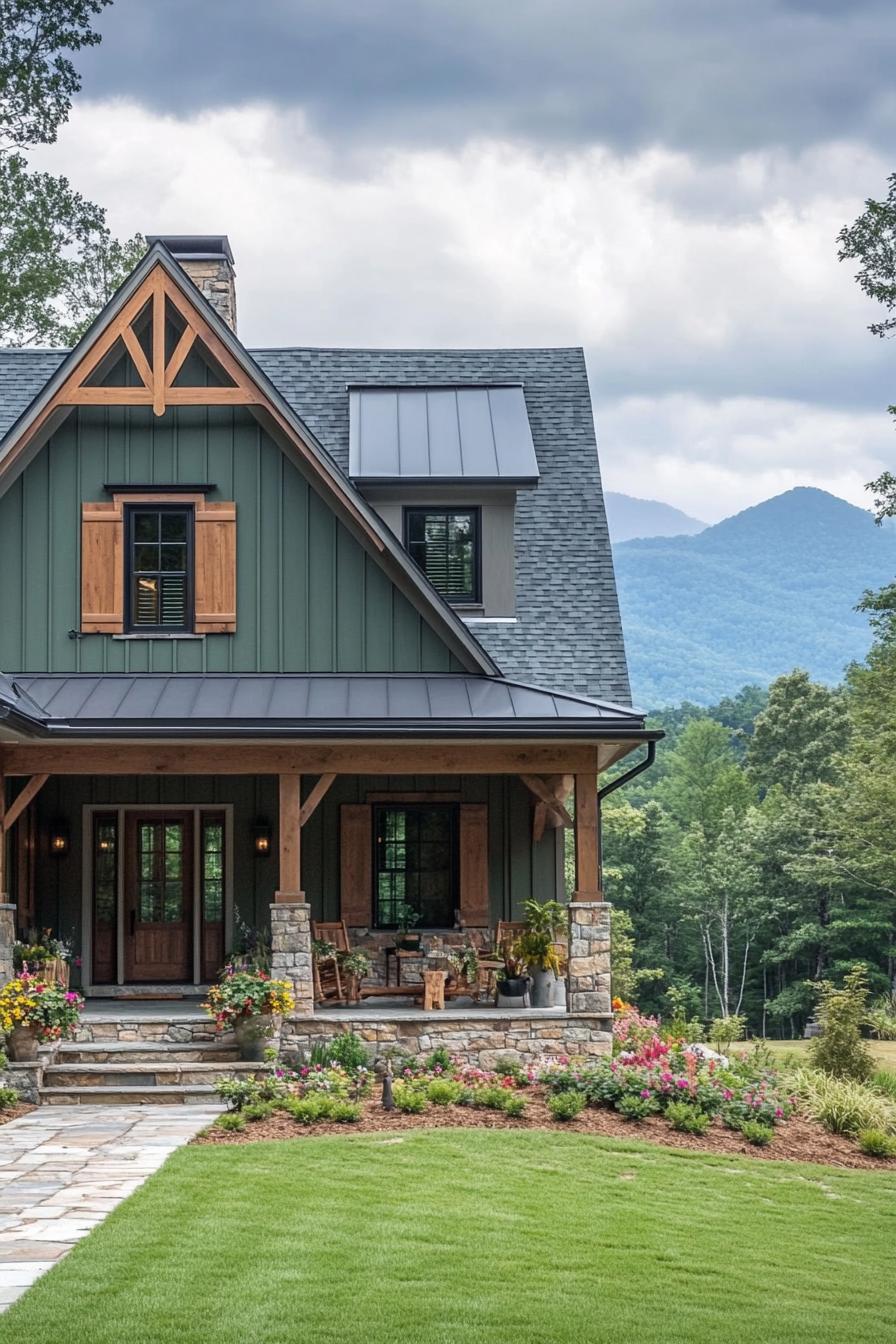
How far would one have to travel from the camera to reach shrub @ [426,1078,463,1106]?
39.1 ft

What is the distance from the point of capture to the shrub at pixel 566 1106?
11391mm

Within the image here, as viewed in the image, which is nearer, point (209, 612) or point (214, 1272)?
point (214, 1272)

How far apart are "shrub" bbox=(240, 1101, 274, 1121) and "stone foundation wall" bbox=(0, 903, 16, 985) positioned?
126 inches

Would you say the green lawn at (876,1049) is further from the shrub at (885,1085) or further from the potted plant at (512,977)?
the potted plant at (512,977)

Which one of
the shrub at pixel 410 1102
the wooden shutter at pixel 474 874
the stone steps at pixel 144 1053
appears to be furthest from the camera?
the wooden shutter at pixel 474 874

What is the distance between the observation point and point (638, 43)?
1714 centimetres

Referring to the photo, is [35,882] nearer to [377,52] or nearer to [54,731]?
[54,731]

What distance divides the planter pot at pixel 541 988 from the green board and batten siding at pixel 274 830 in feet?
6.03

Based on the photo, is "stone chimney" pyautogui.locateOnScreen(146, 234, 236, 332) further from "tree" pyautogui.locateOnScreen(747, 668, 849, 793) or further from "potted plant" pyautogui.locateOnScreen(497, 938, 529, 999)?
"tree" pyautogui.locateOnScreen(747, 668, 849, 793)

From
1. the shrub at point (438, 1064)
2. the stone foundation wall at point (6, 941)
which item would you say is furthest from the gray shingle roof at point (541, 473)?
the stone foundation wall at point (6, 941)

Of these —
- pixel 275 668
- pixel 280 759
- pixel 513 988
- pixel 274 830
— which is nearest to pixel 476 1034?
pixel 513 988

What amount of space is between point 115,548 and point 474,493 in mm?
4089

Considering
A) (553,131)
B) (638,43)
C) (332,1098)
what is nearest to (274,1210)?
(332,1098)

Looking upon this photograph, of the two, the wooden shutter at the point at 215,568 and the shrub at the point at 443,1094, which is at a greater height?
the wooden shutter at the point at 215,568
